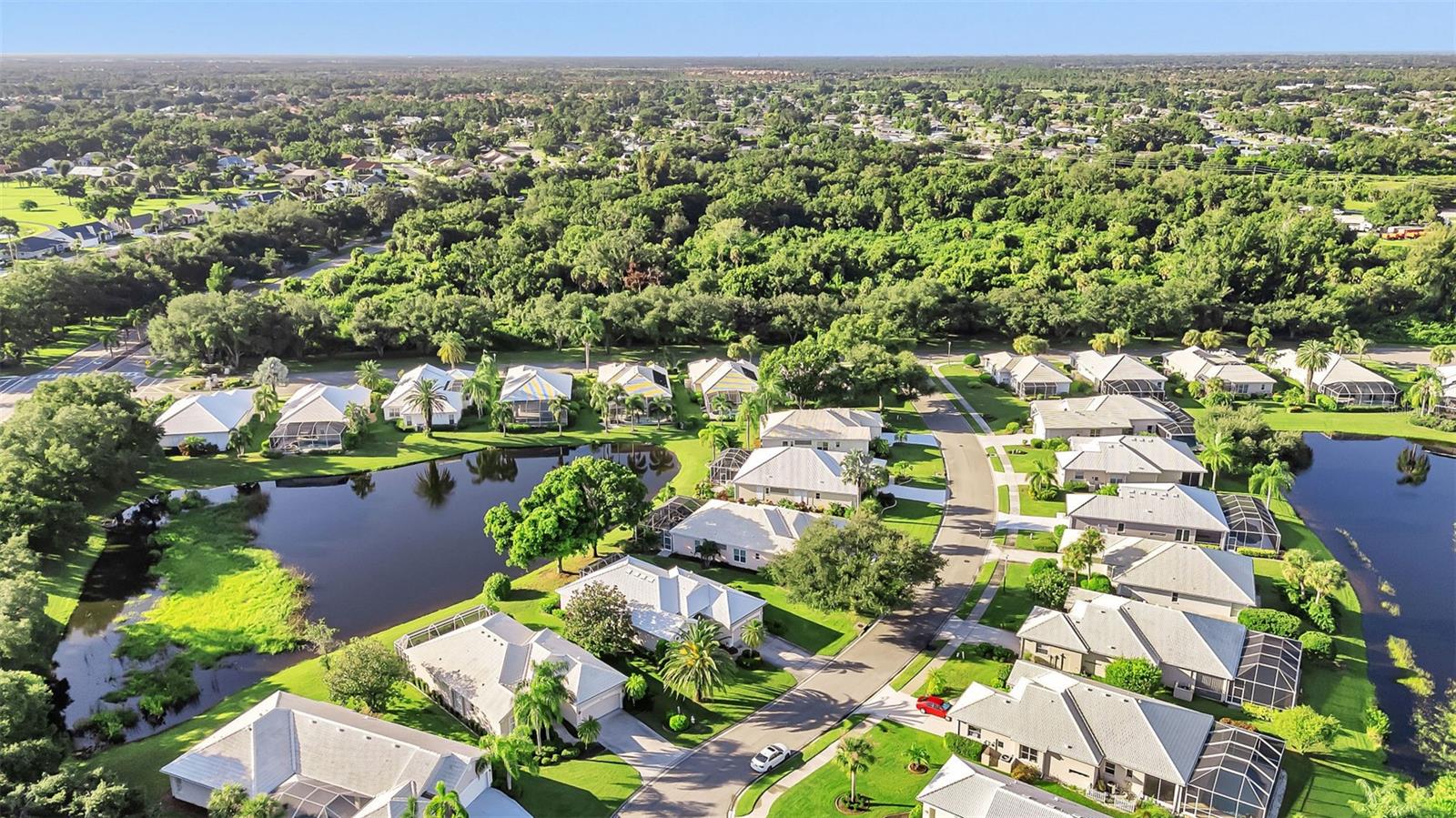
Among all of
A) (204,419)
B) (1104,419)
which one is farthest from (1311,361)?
(204,419)

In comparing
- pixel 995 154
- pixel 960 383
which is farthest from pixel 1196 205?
pixel 960 383

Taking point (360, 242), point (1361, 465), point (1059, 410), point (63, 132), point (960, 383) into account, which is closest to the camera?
point (1361, 465)

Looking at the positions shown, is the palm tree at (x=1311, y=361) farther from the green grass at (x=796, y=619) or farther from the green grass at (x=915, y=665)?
the green grass at (x=796, y=619)

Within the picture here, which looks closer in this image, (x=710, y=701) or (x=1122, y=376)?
(x=710, y=701)

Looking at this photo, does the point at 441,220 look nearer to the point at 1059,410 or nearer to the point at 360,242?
the point at 360,242

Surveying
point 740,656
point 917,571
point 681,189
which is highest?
point 681,189

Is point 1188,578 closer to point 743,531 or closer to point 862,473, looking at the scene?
point 862,473
